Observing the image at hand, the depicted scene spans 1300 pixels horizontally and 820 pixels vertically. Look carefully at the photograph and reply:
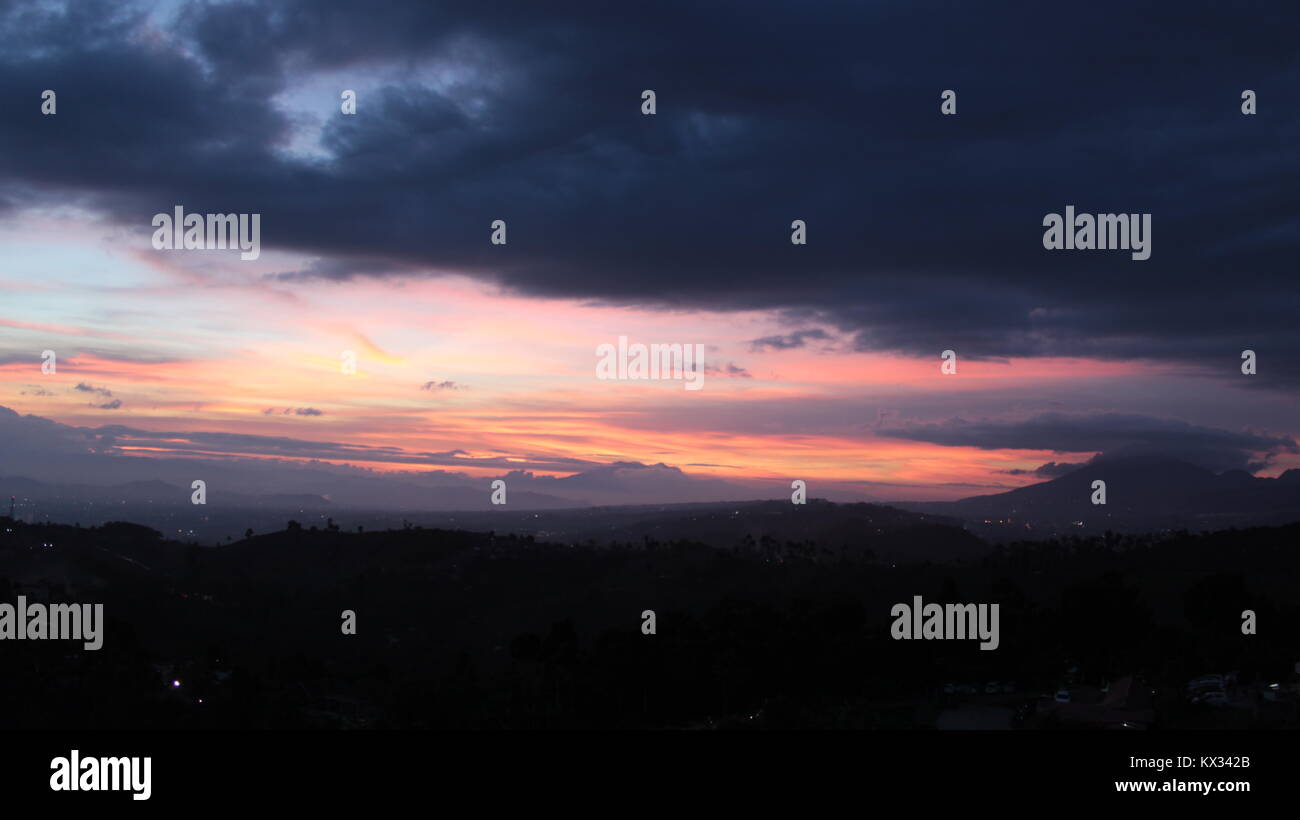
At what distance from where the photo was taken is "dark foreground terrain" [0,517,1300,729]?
47.7 meters

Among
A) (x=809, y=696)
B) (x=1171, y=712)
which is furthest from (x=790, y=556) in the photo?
(x=1171, y=712)

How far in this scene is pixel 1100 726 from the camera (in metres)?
36.2

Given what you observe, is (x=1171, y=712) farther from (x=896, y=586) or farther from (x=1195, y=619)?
(x=896, y=586)

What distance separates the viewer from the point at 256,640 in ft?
292

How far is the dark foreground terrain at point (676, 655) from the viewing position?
4772cm

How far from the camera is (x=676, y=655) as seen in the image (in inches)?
2238

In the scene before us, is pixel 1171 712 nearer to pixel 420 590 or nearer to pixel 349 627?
pixel 349 627
